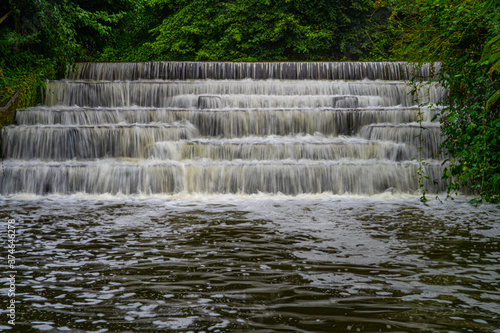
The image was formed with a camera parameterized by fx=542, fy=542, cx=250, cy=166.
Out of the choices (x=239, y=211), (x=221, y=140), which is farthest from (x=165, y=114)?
(x=239, y=211)

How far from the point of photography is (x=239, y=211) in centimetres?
821

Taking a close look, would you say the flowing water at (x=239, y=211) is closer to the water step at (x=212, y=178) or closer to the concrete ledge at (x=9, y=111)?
the water step at (x=212, y=178)

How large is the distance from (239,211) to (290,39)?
2221 cm

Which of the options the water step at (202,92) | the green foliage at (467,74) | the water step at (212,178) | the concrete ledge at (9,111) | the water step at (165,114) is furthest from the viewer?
the water step at (202,92)

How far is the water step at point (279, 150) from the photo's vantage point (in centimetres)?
1191

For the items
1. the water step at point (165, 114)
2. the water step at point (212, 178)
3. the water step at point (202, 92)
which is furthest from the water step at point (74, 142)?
the water step at point (202, 92)

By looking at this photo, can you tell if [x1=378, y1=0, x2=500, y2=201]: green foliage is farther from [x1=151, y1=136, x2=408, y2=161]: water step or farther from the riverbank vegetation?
[x1=151, y1=136, x2=408, y2=161]: water step

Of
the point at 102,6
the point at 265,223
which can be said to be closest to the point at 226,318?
the point at 265,223

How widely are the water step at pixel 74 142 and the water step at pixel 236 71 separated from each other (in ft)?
20.4

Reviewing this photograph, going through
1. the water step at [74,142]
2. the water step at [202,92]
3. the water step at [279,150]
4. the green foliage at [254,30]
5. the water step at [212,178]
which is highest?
the green foliage at [254,30]

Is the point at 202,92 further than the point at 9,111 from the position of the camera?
Yes

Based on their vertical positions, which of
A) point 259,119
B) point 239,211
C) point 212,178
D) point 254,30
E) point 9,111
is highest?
point 254,30

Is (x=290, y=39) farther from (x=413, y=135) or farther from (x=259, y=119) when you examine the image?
(x=413, y=135)

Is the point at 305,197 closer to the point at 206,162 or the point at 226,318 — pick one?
the point at 206,162
